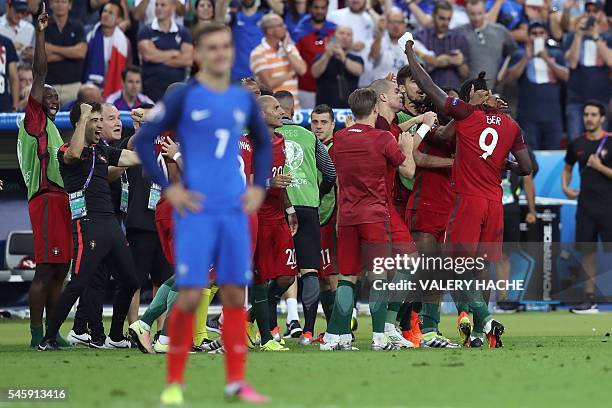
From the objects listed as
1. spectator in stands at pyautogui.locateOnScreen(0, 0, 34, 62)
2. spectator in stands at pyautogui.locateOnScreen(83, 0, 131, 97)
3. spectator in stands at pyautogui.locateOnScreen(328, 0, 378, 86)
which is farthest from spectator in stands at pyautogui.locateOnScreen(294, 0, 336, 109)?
spectator in stands at pyautogui.locateOnScreen(0, 0, 34, 62)

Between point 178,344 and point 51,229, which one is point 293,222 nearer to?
point 51,229

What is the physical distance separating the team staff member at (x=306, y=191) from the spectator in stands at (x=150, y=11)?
7282 millimetres

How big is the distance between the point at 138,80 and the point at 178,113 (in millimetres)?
10481

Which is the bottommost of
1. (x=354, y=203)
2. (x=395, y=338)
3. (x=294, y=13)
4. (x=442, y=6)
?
(x=395, y=338)

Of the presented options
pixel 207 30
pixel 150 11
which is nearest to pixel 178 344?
pixel 207 30

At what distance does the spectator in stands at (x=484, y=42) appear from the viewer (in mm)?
20812

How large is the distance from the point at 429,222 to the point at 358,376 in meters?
3.97

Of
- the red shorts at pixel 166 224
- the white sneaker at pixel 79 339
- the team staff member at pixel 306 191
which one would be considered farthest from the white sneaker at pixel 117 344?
the team staff member at pixel 306 191

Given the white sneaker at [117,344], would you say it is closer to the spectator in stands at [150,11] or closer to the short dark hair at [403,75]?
the short dark hair at [403,75]

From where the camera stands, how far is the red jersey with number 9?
12.2 m

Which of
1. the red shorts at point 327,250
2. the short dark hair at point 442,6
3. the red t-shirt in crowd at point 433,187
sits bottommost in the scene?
the red shorts at point 327,250

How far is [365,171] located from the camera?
12047 millimetres

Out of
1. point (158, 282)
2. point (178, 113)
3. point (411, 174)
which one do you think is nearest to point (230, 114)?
point (178, 113)

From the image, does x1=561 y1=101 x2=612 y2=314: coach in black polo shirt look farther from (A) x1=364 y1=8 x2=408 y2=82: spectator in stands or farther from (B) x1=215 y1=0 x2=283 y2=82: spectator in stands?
(B) x1=215 y1=0 x2=283 y2=82: spectator in stands
